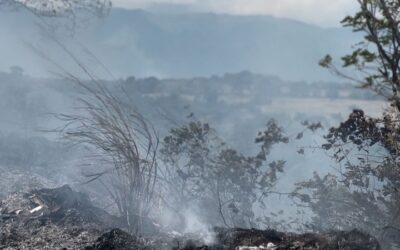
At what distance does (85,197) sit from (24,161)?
21.7 feet

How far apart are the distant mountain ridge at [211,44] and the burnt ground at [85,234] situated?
245 feet

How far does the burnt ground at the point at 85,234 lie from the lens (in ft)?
20.3

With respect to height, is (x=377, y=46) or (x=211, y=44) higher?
(x=211, y=44)

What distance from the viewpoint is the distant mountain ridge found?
108 metres

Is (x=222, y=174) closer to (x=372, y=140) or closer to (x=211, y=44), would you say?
(x=372, y=140)

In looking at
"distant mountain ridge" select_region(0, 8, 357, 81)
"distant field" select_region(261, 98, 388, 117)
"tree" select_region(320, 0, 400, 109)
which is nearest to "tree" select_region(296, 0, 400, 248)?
"tree" select_region(320, 0, 400, 109)

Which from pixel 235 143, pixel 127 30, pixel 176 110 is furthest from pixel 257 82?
pixel 127 30

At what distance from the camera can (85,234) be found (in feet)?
25.2

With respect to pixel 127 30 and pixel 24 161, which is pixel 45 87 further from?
pixel 127 30

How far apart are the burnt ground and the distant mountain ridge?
74553 mm

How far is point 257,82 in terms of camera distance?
35656 mm

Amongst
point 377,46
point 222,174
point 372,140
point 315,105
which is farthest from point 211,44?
point 377,46

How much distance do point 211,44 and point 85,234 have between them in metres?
142

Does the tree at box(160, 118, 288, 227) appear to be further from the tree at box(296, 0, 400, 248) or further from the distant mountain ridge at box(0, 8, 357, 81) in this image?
the distant mountain ridge at box(0, 8, 357, 81)
